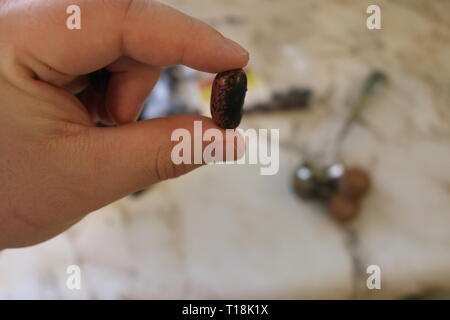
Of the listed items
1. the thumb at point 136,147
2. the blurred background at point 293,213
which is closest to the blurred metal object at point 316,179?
the blurred background at point 293,213

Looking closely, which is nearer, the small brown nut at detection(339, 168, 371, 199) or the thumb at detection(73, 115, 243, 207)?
the thumb at detection(73, 115, 243, 207)

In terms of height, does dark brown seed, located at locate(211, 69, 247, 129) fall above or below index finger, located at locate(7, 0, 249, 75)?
below

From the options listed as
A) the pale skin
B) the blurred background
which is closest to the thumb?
the pale skin

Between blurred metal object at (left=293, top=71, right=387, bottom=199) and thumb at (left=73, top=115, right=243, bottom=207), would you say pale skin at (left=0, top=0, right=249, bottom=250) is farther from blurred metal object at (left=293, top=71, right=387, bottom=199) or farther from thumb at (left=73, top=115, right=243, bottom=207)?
blurred metal object at (left=293, top=71, right=387, bottom=199)

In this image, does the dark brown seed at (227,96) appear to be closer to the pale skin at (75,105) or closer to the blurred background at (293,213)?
the pale skin at (75,105)

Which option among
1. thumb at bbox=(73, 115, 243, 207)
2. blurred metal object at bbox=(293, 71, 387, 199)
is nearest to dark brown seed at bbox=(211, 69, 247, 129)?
thumb at bbox=(73, 115, 243, 207)

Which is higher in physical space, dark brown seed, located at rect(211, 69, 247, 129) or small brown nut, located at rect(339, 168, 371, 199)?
dark brown seed, located at rect(211, 69, 247, 129)

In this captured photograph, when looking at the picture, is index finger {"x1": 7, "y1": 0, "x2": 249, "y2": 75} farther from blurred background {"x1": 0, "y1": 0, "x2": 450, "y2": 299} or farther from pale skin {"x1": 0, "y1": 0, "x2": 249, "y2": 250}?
blurred background {"x1": 0, "y1": 0, "x2": 450, "y2": 299}
